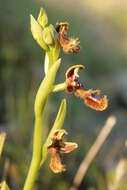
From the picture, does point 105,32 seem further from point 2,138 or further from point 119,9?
point 2,138

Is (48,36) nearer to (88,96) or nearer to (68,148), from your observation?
(88,96)

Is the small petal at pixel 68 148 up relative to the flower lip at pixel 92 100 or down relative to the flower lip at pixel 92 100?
down

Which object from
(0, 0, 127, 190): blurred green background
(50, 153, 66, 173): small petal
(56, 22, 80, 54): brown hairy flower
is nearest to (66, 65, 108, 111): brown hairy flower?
(56, 22, 80, 54): brown hairy flower

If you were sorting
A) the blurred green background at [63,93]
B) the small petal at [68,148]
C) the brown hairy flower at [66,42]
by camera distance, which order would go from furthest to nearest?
the blurred green background at [63,93] < the small petal at [68,148] < the brown hairy flower at [66,42]

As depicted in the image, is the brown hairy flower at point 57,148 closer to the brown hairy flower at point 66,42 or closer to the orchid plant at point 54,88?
the orchid plant at point 54,88

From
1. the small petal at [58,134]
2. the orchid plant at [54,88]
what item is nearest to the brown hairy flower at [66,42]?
the orchid plant at [54,88]

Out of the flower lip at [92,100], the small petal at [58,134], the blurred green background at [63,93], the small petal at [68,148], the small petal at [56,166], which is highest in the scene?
the flower lip at [92,100]

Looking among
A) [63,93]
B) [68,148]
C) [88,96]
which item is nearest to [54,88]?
[88,96]
